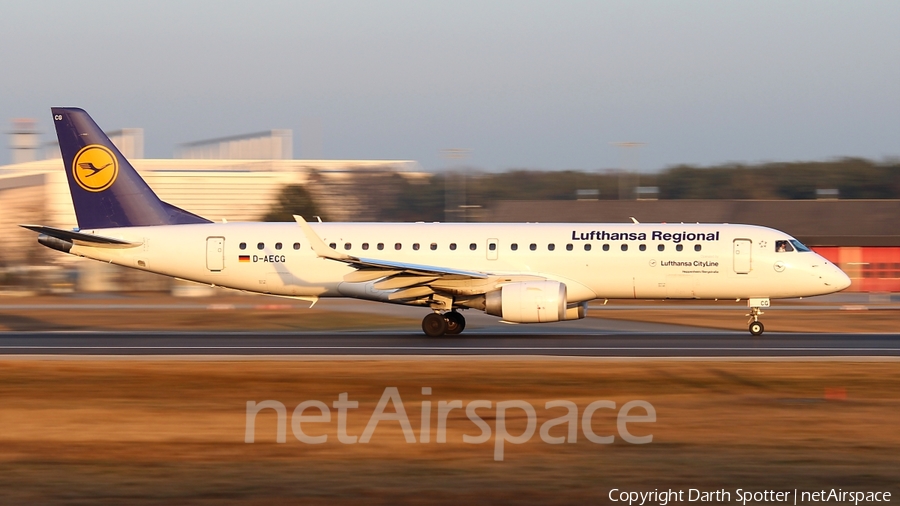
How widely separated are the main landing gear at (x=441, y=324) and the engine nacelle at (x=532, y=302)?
1.81m

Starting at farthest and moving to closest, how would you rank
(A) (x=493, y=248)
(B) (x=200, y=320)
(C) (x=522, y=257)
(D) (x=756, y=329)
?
1. (B) (x=200, y=320)
2. (A) (x=493, y=248)
3. (C) (x=522, y=257)
4. (D) (x=756, y=329)

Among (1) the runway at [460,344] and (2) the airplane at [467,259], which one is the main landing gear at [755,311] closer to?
(2) the airplane at [467,259]

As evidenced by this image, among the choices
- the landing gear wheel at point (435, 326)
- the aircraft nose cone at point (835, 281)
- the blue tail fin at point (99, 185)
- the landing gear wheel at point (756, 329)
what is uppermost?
the blue tail fin at point (99, 185)

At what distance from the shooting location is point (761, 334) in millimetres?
25953

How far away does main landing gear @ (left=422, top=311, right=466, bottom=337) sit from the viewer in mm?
25328

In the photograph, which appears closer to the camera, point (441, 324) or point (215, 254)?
point (441, 324)

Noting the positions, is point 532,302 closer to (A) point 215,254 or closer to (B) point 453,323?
(B) point 453,323

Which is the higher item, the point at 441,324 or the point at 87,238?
the point at 87,238

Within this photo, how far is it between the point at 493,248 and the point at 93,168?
38.5ft

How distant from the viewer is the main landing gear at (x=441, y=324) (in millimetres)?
25328

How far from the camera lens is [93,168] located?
27969mm

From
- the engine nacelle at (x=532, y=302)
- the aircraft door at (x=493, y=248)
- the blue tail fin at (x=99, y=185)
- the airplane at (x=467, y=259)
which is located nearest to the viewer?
the engine nacelle at (x=532, y=302)

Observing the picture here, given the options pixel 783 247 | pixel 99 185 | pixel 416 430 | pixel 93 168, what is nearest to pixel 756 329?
pixel 783 247

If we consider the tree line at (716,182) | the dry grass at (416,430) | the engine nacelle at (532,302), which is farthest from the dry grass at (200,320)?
the tree line at (716,182)
